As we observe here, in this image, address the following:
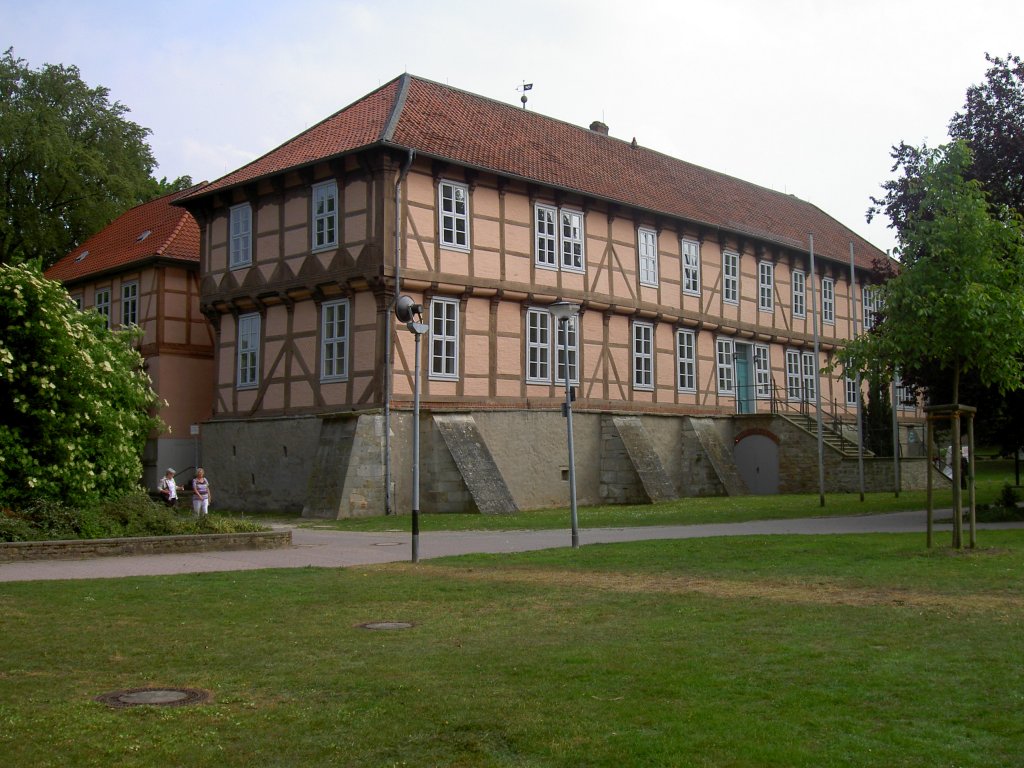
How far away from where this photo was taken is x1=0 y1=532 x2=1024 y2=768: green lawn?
6.25 metres

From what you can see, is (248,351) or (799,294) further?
(799,294)

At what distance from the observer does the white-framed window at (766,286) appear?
4112cm

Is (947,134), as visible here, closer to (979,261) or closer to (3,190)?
(979,261)

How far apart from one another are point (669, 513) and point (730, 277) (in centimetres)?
1392

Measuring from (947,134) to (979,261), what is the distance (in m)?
9.28

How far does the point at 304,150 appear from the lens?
103 feet

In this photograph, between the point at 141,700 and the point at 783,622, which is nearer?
the point at 141,700

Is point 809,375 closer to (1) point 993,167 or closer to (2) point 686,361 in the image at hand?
(2) point 686,361

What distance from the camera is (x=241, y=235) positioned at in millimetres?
32750

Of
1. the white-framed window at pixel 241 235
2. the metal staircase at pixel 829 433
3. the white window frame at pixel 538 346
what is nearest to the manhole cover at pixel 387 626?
the white window frame at pixel 538 346

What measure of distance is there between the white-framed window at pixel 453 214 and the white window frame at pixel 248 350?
6.22 m

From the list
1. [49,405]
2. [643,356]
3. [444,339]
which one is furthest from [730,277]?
[49,405]

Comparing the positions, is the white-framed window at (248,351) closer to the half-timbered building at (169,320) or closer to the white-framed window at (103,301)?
the half-timbered building at (169,320)

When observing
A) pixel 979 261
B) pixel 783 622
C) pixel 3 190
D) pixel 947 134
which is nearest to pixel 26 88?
pixel 3 190
